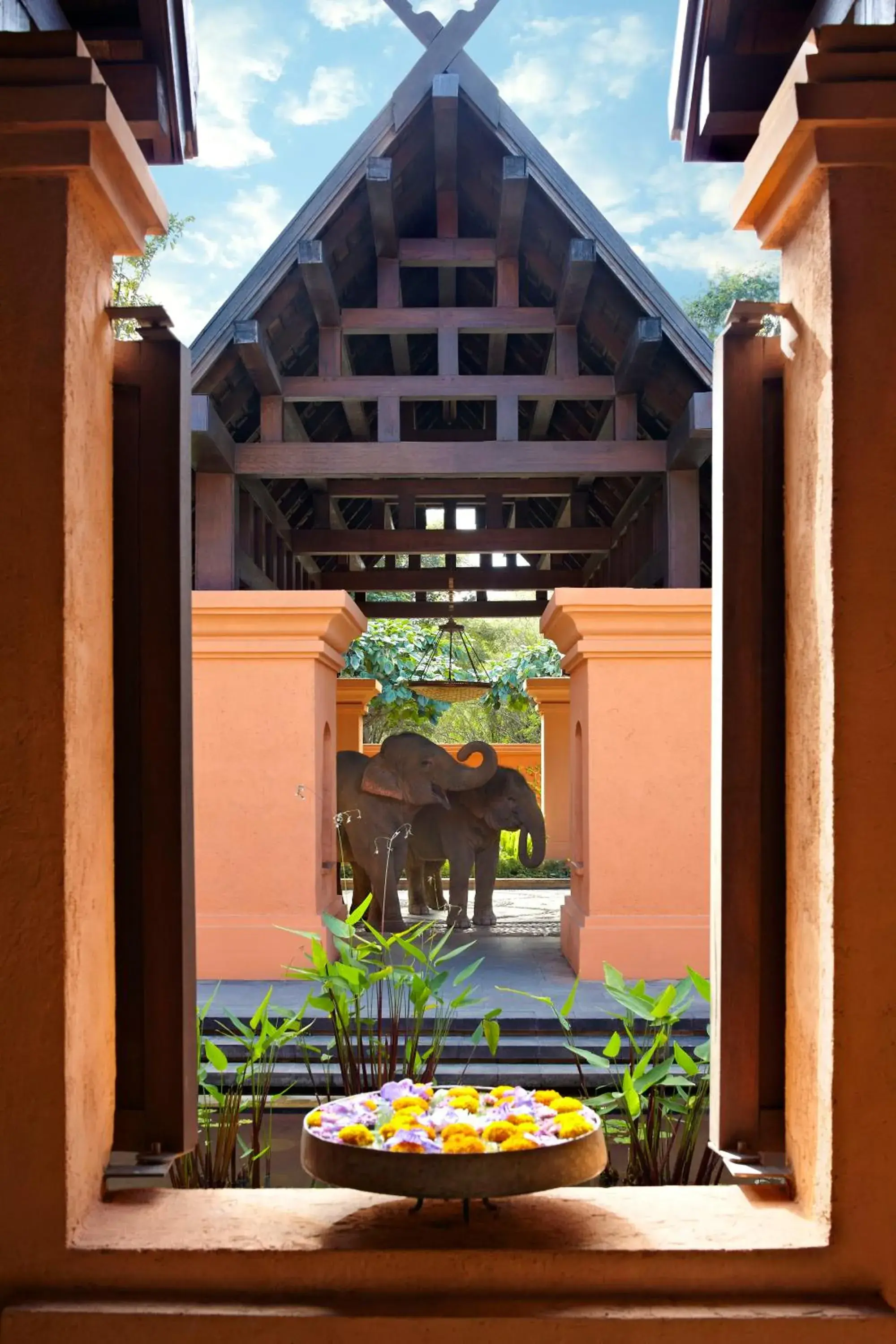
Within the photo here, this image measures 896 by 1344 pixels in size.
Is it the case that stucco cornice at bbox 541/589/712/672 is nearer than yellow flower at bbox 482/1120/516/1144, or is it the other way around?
yellow flower at bbox 482/1120/516/1144

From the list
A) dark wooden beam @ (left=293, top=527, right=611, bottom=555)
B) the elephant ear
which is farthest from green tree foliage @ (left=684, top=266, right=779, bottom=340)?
the elephant ear

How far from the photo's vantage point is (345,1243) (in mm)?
2465

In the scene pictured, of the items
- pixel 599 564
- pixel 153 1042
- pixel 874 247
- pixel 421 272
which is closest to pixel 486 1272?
pixel 153 1042

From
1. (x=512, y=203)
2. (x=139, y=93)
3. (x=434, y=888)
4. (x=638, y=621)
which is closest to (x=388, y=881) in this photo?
(x=434, y=888)

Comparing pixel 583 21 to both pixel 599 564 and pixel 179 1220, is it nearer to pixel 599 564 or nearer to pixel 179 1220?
pixel 599 564

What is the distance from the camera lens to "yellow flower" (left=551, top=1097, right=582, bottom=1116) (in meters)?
2.72

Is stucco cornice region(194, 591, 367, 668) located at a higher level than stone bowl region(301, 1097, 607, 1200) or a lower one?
higher

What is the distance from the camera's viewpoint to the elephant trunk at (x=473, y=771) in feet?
31.0

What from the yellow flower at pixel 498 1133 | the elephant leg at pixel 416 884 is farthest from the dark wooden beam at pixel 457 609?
the yellow flower at pixel 498 1133

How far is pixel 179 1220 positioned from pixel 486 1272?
0.66 meters

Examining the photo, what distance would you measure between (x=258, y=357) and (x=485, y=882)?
15.0 ft

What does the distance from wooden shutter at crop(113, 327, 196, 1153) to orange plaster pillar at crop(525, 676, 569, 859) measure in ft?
43.9

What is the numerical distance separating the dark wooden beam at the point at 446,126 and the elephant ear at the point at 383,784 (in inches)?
167

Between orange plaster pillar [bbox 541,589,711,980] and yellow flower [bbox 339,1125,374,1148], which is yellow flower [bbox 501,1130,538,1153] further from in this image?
orange plaster pillar [bbox 541,589,711,980]
